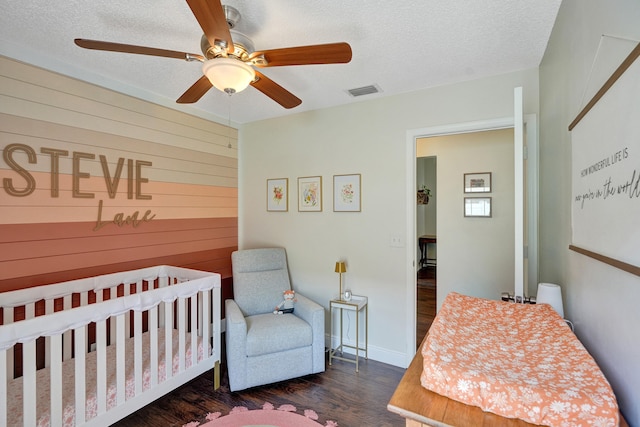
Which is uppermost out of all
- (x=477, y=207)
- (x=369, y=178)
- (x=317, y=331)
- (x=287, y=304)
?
(x=369, y=178)

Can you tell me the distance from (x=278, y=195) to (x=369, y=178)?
1.09 m

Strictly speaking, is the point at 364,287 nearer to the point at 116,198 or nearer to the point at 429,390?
the point at 429,390

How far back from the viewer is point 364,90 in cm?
265

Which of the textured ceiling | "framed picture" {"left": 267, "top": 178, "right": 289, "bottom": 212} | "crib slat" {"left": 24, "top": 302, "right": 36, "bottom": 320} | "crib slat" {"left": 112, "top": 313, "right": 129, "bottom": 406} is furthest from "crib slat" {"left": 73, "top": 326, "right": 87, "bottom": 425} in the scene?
"framed picture" {"left": 267, "top": 178, "right": 289, "bottom": 212}

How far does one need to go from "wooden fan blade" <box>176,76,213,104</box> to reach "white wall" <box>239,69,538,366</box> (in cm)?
142

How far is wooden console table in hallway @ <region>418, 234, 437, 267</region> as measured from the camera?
621 centimetres

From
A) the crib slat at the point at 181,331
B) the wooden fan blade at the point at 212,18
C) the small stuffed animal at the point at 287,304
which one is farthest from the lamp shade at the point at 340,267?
the wooden fan blade at the point at 212,18

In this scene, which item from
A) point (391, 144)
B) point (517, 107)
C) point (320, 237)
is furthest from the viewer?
point (320, 237)

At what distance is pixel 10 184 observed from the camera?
193 cm

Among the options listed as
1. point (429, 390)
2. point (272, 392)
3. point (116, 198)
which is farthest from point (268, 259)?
point (429, 390)

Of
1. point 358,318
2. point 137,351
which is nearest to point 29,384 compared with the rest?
point 137,351

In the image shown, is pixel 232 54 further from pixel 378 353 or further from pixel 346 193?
pixel 378 353

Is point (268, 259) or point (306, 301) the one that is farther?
point (268, 259)

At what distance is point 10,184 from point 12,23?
0.95m
